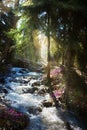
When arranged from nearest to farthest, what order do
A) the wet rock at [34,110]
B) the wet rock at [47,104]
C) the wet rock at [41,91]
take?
1. the wet rock at [34,110]
2. the wet rock at [47,104]
3. the wet rock at [41,91]

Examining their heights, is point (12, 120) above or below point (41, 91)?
below

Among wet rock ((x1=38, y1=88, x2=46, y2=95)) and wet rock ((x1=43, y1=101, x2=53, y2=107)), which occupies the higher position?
wet rock ((x1=38, y1=88, x2=46, y2=95))

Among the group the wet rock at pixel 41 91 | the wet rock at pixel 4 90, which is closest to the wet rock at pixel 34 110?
the wet rock at pixel 41 91

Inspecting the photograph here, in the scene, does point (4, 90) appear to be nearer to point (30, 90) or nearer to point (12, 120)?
point (30, 90)

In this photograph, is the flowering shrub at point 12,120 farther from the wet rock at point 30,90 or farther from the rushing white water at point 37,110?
the wet rock at point 30,90

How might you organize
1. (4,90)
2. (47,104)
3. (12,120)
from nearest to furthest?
(12,120) → (47,104) → (4,90)

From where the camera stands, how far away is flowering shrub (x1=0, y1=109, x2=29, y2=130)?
10.6m

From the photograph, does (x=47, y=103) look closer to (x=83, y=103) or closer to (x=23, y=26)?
(x=83, y=103)

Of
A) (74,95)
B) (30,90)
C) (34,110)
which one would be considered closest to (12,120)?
(34,110)

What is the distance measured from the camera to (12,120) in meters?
10.8

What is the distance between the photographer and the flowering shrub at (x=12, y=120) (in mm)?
10552

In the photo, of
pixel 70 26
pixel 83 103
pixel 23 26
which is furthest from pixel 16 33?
pixel 83 103

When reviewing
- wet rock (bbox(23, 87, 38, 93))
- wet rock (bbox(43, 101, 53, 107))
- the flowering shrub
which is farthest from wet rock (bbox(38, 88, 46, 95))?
the flowering shrub

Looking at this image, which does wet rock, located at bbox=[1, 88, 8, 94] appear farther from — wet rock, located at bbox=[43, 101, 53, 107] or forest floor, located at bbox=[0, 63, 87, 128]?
wet rock, located at bbox=[43, 101, 53, 107]
